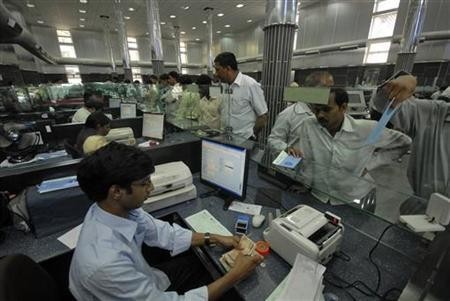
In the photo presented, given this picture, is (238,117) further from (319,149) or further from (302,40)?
(302,40)

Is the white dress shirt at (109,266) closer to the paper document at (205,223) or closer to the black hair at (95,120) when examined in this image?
the paper document at (205,223)

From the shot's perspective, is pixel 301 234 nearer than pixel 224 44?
Yes

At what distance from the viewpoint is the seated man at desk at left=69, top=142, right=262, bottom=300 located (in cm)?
71

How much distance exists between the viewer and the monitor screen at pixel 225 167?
1231 mm

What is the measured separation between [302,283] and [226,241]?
0.37 metres

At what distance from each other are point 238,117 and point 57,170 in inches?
65.9

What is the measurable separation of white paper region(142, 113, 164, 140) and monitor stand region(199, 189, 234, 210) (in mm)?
1334

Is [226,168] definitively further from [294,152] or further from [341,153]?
[341,153]

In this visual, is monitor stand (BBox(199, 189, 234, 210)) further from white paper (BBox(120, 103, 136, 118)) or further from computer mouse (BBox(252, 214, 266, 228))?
white paper (BBox(120, 103, 136, 118))

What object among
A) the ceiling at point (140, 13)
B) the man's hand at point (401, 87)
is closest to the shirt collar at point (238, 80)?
the man's hand at point (401, 87)

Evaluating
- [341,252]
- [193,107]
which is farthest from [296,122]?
[193,107]

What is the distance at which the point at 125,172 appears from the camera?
819mm

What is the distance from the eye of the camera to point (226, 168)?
1323 mm

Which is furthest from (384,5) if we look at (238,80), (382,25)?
(238,80)
